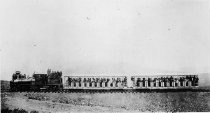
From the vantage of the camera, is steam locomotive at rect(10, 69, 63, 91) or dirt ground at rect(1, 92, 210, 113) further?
steam locomotive at rect(10, 69, 63, 91)

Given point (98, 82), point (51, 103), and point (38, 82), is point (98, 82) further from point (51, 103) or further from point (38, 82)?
point (51, 103)

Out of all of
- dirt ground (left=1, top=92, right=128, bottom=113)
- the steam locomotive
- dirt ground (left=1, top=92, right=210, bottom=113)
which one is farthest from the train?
dirt ground (left=1, top=92, right=128, bottom=113)

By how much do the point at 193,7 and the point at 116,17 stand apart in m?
3.63

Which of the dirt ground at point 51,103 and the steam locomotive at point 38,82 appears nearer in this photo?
the dirt ground at point 51,103

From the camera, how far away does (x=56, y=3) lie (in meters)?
15.7

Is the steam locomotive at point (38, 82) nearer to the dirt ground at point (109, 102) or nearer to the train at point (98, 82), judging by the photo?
the train at point (98, 82)

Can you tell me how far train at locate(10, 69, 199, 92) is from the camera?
18.1 metres

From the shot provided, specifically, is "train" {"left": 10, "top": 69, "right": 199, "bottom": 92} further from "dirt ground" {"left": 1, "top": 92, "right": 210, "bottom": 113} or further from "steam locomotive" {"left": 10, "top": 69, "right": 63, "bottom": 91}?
"dirt ground" {"left": 1, "top": 92, "right": 210, "bottom": 113}

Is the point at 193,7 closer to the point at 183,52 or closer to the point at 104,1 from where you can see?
the point at 183,52

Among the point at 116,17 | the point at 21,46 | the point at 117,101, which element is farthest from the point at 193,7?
the point at 21,46

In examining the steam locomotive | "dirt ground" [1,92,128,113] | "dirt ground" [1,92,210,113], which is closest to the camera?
"dirt ground" [1,92,210,113]

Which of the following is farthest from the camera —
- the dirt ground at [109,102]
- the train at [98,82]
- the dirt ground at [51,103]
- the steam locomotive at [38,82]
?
the steam locomotive at [38,82]

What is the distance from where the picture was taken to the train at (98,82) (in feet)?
59.4

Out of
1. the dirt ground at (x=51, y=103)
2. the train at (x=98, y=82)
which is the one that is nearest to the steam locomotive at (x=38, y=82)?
the train at (x=98, y=82)
